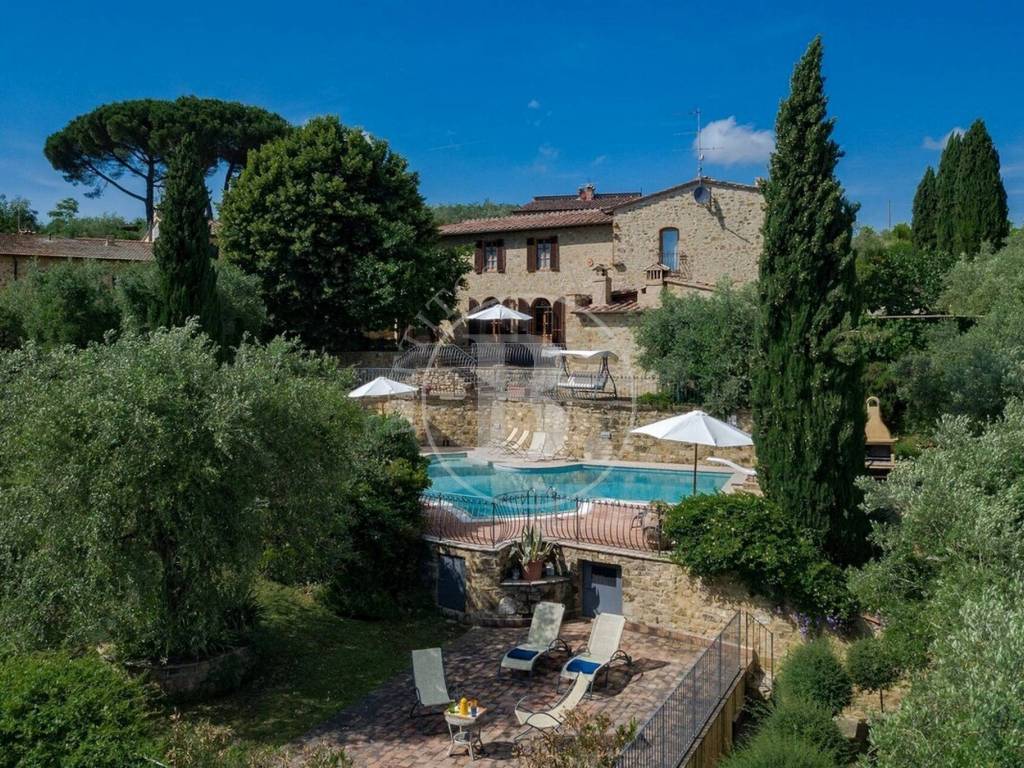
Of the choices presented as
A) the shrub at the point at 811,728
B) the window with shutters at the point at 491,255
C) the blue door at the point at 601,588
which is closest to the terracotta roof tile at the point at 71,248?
the window with shutters at the point at 491,255

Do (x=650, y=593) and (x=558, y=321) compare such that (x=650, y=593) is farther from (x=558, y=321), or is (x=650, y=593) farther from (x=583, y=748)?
(x=558, y=321)

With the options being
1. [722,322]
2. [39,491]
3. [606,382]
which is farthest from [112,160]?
[39,491]

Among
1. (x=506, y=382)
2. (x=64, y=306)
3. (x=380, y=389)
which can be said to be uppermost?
(x=64, y=306)

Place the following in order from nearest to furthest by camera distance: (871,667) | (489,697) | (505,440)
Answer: (871,667) < (489,697) < (505,440)

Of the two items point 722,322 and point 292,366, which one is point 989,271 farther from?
point 292,366

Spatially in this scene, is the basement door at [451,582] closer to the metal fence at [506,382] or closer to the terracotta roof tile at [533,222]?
the metal fence at [506,382]

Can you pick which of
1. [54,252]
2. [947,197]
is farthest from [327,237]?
[947,197]

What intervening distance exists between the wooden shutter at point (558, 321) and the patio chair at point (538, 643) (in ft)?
74.0

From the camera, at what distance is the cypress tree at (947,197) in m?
32.7

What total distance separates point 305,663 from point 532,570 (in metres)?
4.31

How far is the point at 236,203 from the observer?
28953mm

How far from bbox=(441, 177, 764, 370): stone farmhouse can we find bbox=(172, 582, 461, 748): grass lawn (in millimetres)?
17305

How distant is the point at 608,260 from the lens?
34500mm

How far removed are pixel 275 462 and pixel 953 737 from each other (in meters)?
8.52
